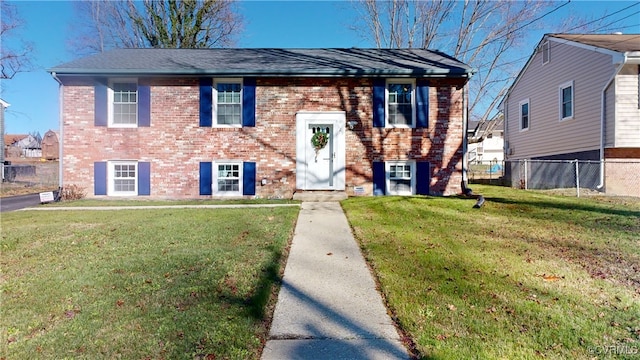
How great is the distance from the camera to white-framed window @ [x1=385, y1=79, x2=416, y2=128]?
35.8 ft

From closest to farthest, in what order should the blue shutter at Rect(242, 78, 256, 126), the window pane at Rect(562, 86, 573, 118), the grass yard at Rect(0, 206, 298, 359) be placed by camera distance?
the grass yard at Rect(0, 206, 298, 359) → the blue shutter at Rect(242, 78, 256, 126) → the window pane at Rect(562, 86, 573, 118)

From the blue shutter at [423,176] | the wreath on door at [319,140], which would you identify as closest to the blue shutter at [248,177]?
the wreath on door at [319,140]

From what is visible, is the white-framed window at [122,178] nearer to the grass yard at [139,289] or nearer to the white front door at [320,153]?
the grass yard at [139,289]

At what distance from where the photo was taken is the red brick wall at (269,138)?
10.7m

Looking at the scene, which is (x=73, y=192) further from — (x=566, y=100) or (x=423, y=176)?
(x=566, y=100)

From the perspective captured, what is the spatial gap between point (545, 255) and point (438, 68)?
24.9 feet

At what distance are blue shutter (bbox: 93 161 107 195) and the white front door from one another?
638 centimetres

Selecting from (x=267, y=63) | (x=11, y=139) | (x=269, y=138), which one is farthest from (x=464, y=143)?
(x=11, y=139)

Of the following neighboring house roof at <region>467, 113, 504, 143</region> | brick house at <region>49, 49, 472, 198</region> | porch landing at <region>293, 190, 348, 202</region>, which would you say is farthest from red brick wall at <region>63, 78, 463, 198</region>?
neighboring house roof at <region>467, 113, 504, 143</region>

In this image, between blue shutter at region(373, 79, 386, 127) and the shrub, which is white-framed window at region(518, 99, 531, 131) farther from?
the shrub

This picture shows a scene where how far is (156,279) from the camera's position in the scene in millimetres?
3705

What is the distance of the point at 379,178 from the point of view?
10844 mm

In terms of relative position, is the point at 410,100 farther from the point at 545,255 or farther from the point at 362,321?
the point at 362,321

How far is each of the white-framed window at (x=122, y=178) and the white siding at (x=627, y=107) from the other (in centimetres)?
1634
